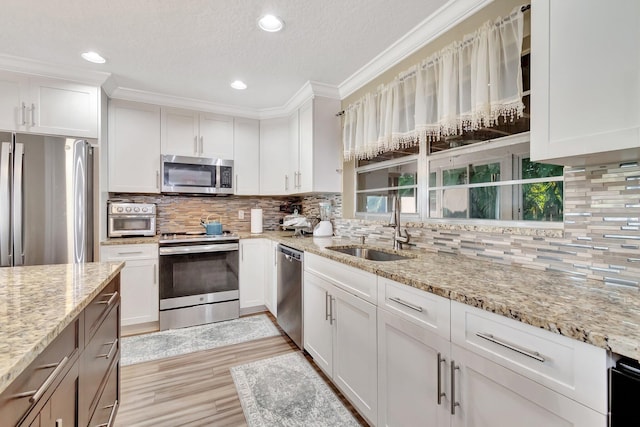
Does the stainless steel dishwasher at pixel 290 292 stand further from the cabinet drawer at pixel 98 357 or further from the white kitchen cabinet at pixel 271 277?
the cabinet drawer at pixel 98 357

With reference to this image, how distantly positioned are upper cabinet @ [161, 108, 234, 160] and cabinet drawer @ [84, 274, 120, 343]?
2.04 metres

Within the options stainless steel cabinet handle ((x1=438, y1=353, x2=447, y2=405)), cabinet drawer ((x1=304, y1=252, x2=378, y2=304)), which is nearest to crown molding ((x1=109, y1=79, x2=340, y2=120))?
cabinet drawer ((x1=304, y1=252, x2=378, y2=304))

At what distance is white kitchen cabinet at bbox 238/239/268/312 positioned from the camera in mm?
3211

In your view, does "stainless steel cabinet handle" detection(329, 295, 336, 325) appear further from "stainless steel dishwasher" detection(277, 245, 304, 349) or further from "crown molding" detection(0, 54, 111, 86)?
"crown molding" detection(0, 54, 111, 86)

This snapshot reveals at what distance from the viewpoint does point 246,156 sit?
3564 millimetres

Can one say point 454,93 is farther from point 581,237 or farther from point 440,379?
point 440,379

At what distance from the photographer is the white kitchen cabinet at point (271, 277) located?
2943 millimetres

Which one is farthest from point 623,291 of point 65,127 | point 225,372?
point 65,127

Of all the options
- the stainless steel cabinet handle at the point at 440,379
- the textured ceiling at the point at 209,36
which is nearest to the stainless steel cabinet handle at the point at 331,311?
the stainless steel cabinet handle at the point at 440,379

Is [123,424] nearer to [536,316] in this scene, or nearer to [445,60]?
[536,316]

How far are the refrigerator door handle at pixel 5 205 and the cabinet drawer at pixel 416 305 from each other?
9.05 feet

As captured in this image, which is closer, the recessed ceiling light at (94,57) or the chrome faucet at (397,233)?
the chrome faucet at (397,233)

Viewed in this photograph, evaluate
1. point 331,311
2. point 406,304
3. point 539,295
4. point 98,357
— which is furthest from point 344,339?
point 98,357

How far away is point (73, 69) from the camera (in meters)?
2.54
